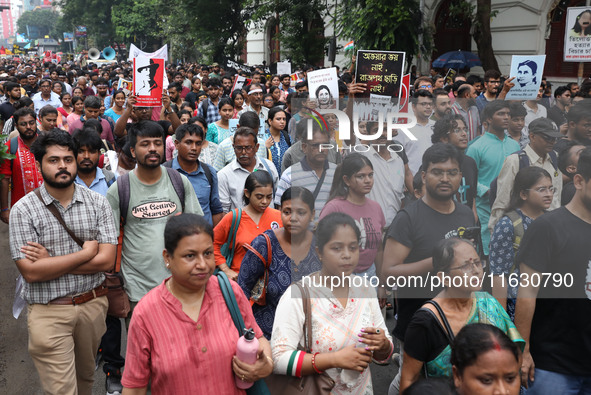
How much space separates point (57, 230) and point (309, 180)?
164 cm

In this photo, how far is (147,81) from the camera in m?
6.44

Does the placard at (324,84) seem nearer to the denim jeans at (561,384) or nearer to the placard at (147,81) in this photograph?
the placard at (147,81)

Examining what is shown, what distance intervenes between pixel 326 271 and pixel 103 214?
150cm

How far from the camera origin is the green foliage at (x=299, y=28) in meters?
21.9

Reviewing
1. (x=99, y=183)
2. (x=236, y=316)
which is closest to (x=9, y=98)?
(x=99, y=183)

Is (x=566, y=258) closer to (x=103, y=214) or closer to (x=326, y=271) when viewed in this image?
→ (x=326, y=271)

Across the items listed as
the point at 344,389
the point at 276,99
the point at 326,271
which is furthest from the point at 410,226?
the point at 276,99

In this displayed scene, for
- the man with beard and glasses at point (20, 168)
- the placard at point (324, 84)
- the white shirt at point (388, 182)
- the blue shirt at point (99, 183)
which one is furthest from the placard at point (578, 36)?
the man with beard and glasses at point (20, 168)

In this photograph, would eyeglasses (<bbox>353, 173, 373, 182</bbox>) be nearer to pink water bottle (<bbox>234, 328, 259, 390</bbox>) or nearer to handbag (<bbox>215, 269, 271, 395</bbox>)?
Answer: handbag (<bbox>215, 269, 271, 395</bbox>)

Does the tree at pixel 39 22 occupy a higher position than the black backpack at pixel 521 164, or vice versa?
the tree at pixel 39 22

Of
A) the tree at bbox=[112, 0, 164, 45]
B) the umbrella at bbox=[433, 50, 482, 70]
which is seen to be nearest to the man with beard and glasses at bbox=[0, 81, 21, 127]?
the umbrella at bbox=[433, 50, 482, 70]

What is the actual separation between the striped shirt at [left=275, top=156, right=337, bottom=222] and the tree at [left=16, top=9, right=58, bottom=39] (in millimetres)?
120986

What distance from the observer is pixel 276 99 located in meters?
11.2

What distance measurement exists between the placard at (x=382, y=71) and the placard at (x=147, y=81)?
2360 millimetres
